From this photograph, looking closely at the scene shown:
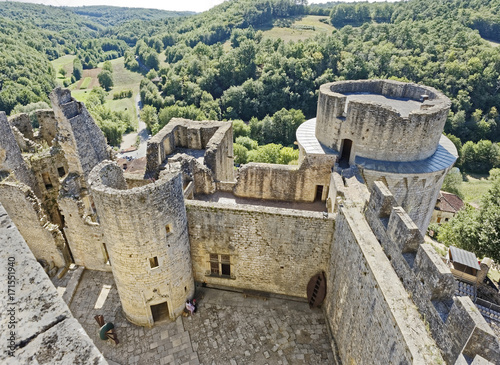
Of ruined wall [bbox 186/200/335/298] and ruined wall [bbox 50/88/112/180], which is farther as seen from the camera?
Answer: ruined wall [bbox 50/88/112/180]

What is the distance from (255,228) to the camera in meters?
14.7

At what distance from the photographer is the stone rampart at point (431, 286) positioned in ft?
21.8

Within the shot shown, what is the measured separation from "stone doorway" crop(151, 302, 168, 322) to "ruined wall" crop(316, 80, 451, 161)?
12385 millimetres

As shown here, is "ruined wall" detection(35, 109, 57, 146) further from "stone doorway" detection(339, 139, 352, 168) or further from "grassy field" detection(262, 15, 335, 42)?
"grassy field" detection(262, 15, 335, 42)

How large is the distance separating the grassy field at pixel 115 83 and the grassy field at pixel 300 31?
5150 cm

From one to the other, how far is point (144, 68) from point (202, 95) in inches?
2785

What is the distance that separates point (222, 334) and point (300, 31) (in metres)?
116

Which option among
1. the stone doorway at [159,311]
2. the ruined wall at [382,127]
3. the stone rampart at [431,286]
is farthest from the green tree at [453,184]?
the stone doorway at [159,311]

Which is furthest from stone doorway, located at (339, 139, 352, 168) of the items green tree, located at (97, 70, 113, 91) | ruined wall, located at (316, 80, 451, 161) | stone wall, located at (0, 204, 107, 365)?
green tree, located at (97, 70, 113, 91)

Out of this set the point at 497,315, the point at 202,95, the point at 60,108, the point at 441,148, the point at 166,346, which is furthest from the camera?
the point at 202,95

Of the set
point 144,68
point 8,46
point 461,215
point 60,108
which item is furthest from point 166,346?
point 144,68

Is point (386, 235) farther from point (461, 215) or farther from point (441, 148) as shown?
point (461, 215)

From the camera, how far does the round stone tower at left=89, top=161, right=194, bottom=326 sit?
1212 cm

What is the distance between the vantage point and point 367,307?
1034 cm
